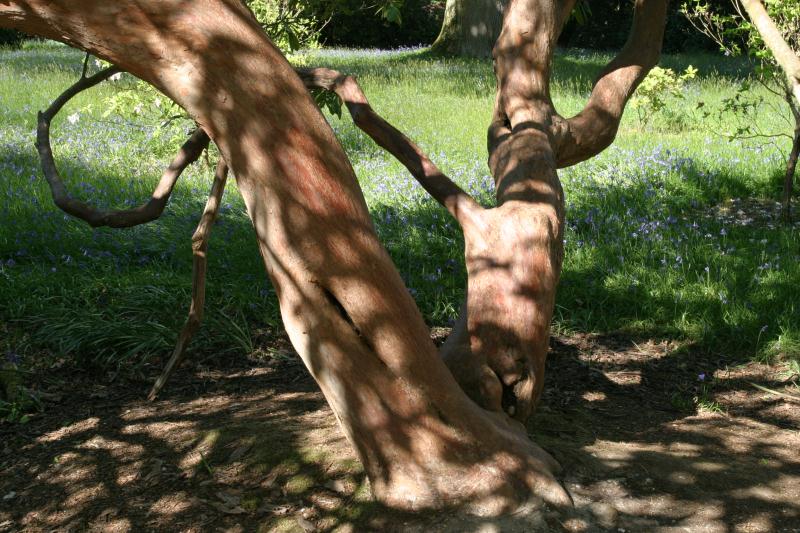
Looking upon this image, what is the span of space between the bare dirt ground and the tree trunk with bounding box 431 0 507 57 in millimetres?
18477

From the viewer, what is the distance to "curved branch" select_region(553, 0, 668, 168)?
13.1ft

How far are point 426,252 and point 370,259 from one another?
3699mm

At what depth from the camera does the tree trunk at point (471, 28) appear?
21938mm

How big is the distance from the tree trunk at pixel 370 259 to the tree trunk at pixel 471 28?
19018 millimetres

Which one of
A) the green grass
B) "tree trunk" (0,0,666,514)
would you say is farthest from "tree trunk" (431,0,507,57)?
"tree trunk" (0,0,666,514)

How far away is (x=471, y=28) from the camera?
73.6 feet

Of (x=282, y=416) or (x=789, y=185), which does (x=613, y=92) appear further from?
(x=789, y=185)

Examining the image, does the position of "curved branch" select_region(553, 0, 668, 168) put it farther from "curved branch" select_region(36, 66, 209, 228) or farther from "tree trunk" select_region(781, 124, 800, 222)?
"tree trunk" select_region(781, 124, 800, 222)

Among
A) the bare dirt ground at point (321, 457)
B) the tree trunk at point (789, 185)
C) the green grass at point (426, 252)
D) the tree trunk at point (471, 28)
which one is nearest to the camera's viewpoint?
the bare dirt ground at point (321, 457)

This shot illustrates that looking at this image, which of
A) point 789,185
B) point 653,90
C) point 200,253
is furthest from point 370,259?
point 653,90

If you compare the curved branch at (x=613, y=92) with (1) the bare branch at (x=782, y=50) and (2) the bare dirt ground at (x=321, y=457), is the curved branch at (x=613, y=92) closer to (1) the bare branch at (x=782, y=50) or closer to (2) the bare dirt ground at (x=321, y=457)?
(2) the bare dirt ground at (x=321, y=457)

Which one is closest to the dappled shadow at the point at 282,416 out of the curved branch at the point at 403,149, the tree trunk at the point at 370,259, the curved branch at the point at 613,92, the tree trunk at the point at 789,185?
the tree trunk at the point at 370,259

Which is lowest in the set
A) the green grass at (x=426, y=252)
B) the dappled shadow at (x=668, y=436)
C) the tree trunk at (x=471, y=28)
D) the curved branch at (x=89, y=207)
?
the dappled shadow at (x=668, y=436)

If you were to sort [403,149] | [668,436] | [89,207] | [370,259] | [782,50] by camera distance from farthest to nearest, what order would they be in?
[668,436] → [403,149] → [89,207] → [370,259] → [782,50]
